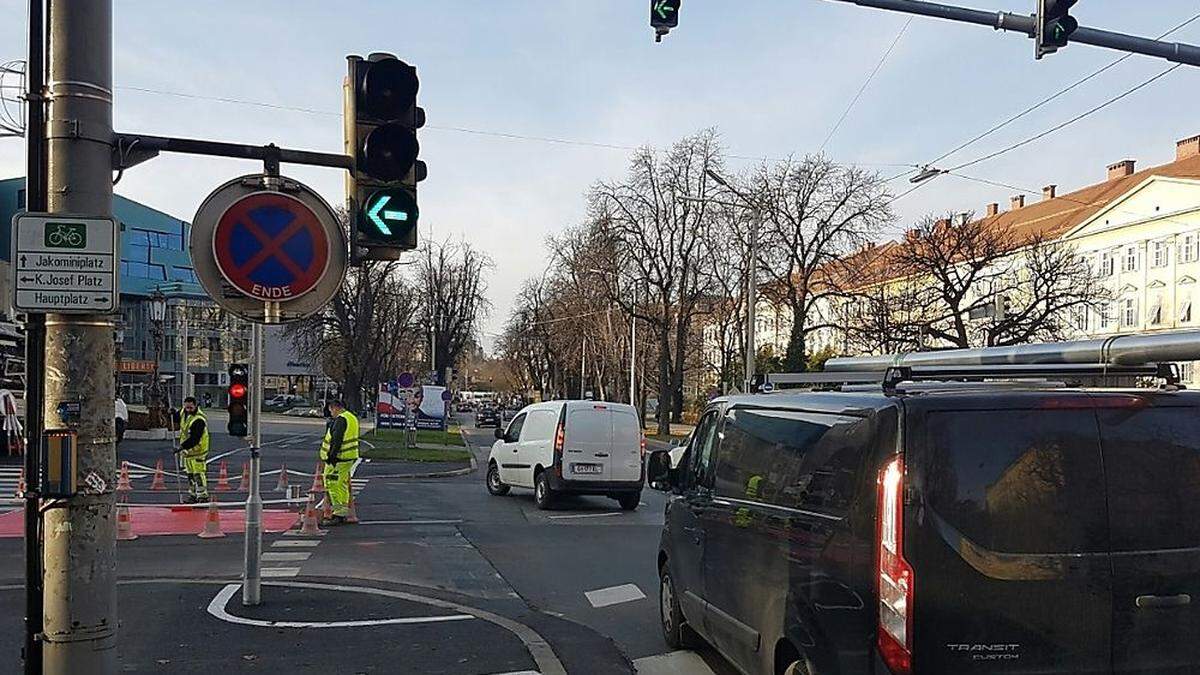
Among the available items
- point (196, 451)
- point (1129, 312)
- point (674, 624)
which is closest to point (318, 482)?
point (196, 451)

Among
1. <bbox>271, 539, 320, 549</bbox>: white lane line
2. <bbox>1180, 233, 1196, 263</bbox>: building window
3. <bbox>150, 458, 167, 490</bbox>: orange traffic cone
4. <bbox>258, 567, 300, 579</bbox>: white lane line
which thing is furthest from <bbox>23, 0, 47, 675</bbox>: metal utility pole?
<bbox>1180, 233, 1196, 263</bbox>: building window

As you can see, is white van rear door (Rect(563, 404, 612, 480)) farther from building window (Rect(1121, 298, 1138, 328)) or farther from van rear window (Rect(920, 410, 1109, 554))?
building window (Rect(1121, 298, 1138, 328))

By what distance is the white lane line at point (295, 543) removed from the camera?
13555mm

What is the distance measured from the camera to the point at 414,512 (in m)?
17.9

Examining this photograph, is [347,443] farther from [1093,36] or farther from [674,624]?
[1093,36]

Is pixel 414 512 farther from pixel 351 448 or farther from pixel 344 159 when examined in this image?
pixel 344 159

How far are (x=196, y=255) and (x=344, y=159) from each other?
4.24 ft

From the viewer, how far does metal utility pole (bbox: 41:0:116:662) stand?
5008 millimetres

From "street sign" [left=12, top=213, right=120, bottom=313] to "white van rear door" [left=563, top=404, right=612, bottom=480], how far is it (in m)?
13.7

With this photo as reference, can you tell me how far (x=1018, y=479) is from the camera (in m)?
4.66

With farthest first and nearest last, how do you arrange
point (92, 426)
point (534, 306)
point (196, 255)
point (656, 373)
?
1. point (534, 306)
2. point (656, 373)
3. point (196, 255)
4. point (92, 426)

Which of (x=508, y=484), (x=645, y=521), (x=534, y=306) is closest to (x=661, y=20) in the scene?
(x=645, y=521)

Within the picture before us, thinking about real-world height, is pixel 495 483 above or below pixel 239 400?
below

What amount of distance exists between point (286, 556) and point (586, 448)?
6.78 meters
